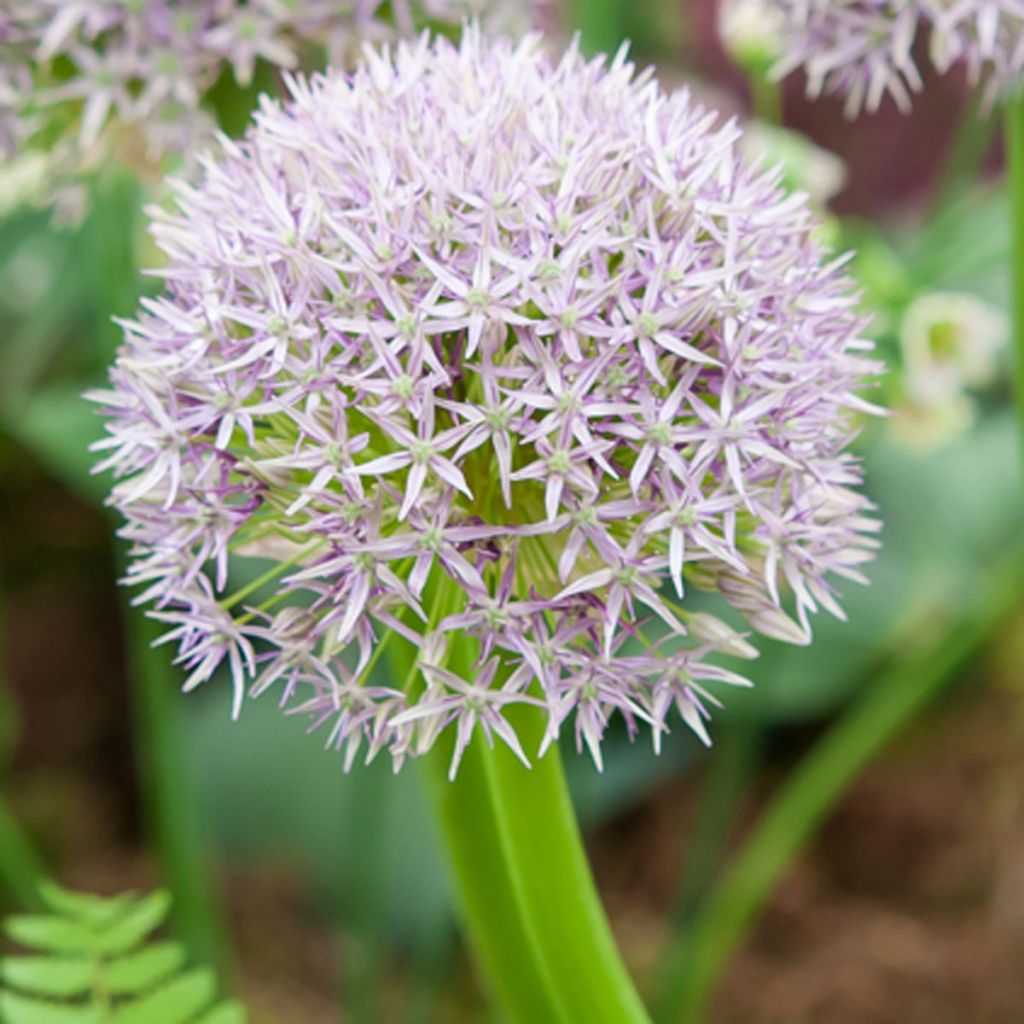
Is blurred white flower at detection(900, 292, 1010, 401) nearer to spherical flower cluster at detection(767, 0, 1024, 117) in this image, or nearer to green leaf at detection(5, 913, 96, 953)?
spherical flower cluster at detection(767, 0, 1024, 117)

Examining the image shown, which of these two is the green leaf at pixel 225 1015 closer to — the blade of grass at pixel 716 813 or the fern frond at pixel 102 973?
the fern frond at pixel 102 973

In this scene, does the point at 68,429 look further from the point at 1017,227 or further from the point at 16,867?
the point at 1017,227

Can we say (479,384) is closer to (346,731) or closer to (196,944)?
(346,731)

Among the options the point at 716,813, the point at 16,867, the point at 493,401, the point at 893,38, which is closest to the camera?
the point at 493,401

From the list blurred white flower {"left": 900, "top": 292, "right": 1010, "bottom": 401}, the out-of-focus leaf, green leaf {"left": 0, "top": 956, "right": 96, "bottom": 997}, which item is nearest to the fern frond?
green leaf {"left": 0, "top": 956, "right": 96, "bottom": 997}

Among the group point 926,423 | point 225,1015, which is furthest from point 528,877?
point 926,423

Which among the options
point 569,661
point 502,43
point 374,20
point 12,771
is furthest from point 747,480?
point 12,771

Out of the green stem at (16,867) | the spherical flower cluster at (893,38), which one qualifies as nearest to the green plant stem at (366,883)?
the green stem at (16,867)
